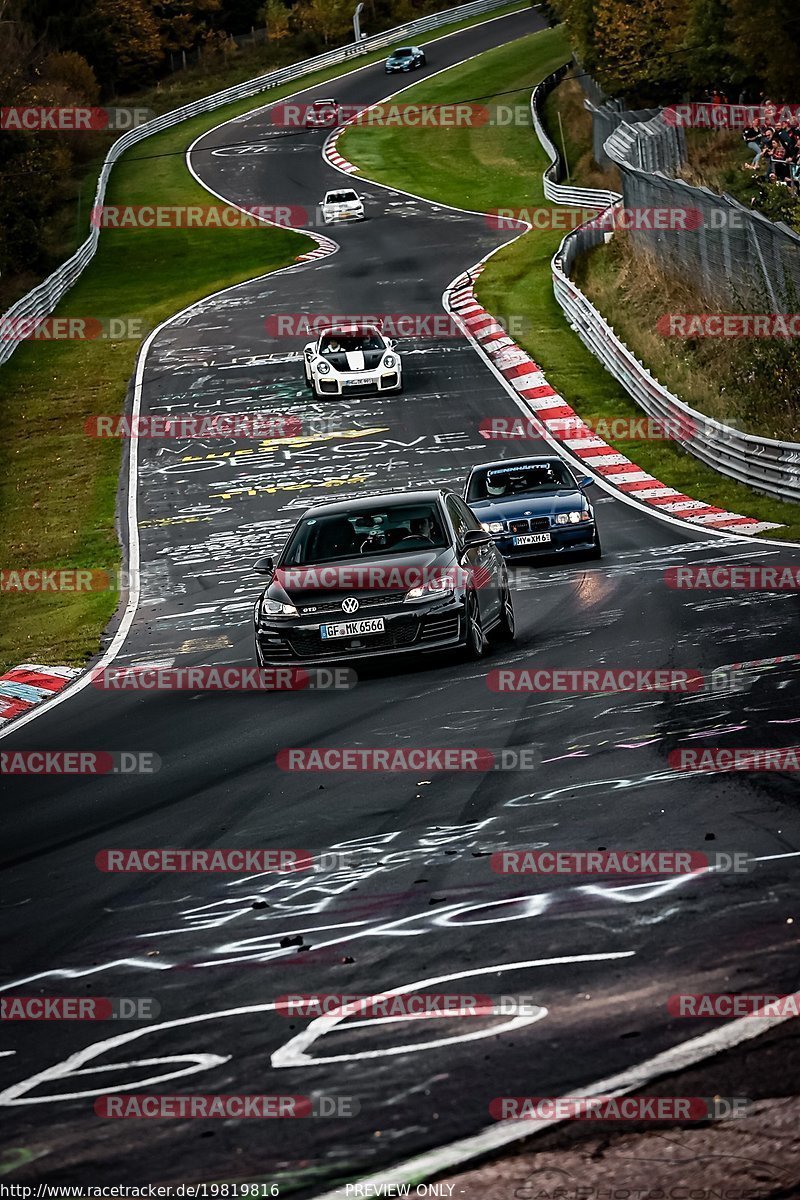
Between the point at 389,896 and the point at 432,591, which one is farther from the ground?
the point at 432,591

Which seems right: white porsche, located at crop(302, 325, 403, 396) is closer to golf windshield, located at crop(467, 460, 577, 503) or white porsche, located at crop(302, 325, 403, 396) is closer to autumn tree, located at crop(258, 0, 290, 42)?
golf windshield, located at crop(467, 460, 577, 503)

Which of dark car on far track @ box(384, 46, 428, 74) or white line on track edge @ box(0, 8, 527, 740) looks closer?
white line on track edge @ box(0, 8, 527, 740)

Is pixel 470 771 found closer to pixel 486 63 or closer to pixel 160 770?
pixel 160 770

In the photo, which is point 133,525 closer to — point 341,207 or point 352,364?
point 352,364

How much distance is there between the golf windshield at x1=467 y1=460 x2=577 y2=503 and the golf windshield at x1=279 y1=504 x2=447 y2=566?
22.0ft

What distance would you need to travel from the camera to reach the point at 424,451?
2908cm

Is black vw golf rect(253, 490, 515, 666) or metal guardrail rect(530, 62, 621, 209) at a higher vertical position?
metal guardrail rect(530, 62, 621, 209)

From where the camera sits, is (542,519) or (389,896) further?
(542,519)

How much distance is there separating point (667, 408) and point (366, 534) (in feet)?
49.5

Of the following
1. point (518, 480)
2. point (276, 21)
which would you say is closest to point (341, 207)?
point (518, 480)

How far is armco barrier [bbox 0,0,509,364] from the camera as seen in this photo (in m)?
45.5

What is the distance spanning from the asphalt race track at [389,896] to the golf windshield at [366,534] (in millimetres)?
1051

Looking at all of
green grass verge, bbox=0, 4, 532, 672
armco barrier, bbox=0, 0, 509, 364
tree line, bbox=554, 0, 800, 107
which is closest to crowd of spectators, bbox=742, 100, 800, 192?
tree line, bbox=554, 0, 800, 107

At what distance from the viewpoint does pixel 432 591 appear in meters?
13.0
